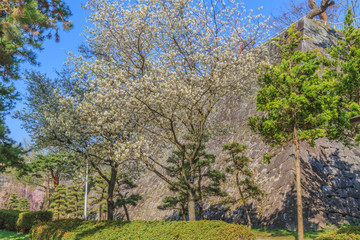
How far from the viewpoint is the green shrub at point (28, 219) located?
78.8 ft

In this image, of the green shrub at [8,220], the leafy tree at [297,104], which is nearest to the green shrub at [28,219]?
the green shrub at [8,220]

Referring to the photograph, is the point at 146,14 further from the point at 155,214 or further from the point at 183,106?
the point at 155,214

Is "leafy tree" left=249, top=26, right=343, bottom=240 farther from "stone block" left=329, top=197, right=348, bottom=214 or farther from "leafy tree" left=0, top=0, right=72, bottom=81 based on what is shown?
"leafy tree" left=0, top=0, right=72, bottom=81

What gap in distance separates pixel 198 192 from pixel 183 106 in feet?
22.7

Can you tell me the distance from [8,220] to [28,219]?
14.4 ft

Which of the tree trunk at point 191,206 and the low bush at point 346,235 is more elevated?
the tree trunk at point 191,206

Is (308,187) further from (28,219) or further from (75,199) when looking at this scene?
(75,199)

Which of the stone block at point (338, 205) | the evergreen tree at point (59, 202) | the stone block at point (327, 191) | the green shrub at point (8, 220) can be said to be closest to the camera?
the stone block at point (338, 205)

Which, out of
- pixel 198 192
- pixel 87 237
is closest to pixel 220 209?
pixel 198 192

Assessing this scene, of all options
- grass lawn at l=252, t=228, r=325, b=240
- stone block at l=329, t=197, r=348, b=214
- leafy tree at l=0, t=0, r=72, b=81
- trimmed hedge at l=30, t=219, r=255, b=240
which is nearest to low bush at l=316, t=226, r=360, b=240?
grass lawn at l=252, t=228, r=325, b=240

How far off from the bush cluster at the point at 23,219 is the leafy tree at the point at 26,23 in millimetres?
14201

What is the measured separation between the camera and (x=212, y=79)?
13461 mm

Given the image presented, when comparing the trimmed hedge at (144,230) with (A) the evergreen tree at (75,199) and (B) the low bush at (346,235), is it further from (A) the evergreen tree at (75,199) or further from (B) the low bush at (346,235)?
(A) the evergreen tree at (75,199)

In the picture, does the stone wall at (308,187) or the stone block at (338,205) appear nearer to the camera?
the stone wall at (308,187)
